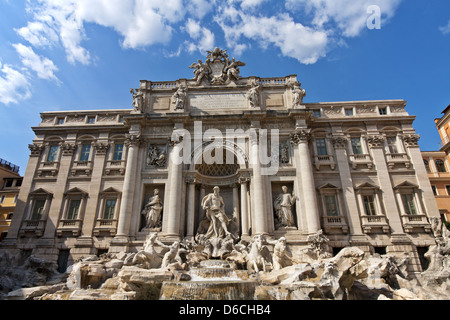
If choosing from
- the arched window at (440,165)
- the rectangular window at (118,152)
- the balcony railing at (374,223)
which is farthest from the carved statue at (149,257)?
the arched window at (440,165)

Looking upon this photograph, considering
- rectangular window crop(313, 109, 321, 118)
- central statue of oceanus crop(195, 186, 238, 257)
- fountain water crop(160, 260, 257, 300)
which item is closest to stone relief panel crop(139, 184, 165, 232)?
central statue of oceanus crop(195, 186, 238, 257)

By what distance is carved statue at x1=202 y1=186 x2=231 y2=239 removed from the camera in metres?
19.3

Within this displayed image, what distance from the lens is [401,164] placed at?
859 inches

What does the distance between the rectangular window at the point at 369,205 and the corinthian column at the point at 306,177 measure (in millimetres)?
3981

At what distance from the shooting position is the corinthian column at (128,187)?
781 inches

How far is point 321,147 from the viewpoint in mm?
22906

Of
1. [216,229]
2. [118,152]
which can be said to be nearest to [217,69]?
[118,152]

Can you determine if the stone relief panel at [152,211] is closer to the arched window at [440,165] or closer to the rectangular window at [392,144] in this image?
the rectangular window at [392,144]

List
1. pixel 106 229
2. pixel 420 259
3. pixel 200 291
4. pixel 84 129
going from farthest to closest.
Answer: pixel 84 129 → pixel 106 229 → pixel 420 259 → pixel 200 291

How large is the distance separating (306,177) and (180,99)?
11.5m
